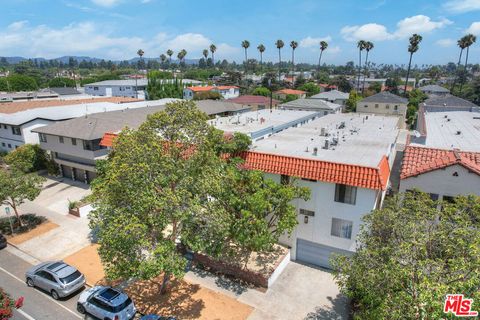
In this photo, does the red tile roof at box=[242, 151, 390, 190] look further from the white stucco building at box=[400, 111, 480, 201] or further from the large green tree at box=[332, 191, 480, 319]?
the white stucco building at box=[400, 111, 480, 201]

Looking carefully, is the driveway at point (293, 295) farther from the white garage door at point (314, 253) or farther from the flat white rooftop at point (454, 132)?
the flat white rooftop at point (454, 132)

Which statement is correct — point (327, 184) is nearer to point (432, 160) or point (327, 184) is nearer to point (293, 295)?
point (293, 295)

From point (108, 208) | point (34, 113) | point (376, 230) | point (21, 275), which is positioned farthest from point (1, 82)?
point (376, 230)

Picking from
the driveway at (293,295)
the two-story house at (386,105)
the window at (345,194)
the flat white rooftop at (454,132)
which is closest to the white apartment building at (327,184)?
the window at (345,194)

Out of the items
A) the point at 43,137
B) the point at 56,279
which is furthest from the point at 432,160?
the point at 43,137

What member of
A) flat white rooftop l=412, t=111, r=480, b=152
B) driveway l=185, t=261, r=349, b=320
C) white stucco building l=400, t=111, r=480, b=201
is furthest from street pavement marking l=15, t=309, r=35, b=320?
flat white rooftop l=412, t=111, r=480, b=152
